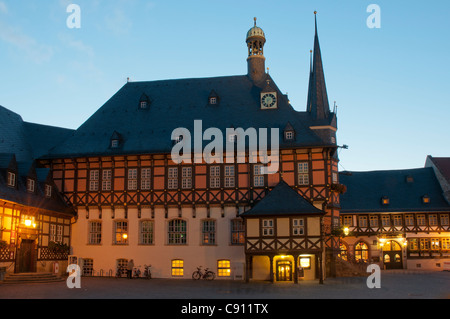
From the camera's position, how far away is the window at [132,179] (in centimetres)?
3478

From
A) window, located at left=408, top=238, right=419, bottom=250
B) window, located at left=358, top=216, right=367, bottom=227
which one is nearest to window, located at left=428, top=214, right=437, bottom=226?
window, located at left=408, top=238, right=419, bottom=250

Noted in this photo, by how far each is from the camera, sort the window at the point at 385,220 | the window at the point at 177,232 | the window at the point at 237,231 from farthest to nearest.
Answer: the window at the point at 385,220 → the window at the point at 177,232 → the window at the point at 237,231

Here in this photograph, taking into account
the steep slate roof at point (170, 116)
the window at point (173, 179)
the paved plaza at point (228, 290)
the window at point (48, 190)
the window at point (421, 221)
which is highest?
the steep slate roof at point (170, 116)

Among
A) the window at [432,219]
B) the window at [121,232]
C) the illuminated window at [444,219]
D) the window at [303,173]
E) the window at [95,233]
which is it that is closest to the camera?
the window at [303,173]

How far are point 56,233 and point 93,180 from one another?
4168mm

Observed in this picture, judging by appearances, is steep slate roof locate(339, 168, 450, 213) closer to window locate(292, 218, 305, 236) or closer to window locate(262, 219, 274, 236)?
window locate(292, 218, 305, 236)

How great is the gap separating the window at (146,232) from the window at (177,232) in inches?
47.9

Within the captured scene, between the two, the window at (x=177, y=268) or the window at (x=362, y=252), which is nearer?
the window at (x=177, y=268)

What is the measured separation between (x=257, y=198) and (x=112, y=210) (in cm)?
952

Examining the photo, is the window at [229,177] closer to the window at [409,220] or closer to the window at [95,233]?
the window at [95,233]

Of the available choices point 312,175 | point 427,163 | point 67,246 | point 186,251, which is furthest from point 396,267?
point 67,246

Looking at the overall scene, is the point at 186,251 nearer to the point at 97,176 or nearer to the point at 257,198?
the point at 257,198

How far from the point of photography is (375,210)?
4731cm

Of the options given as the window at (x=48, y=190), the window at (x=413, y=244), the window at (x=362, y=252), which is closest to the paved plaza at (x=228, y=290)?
the window at (x=48, y=190)
